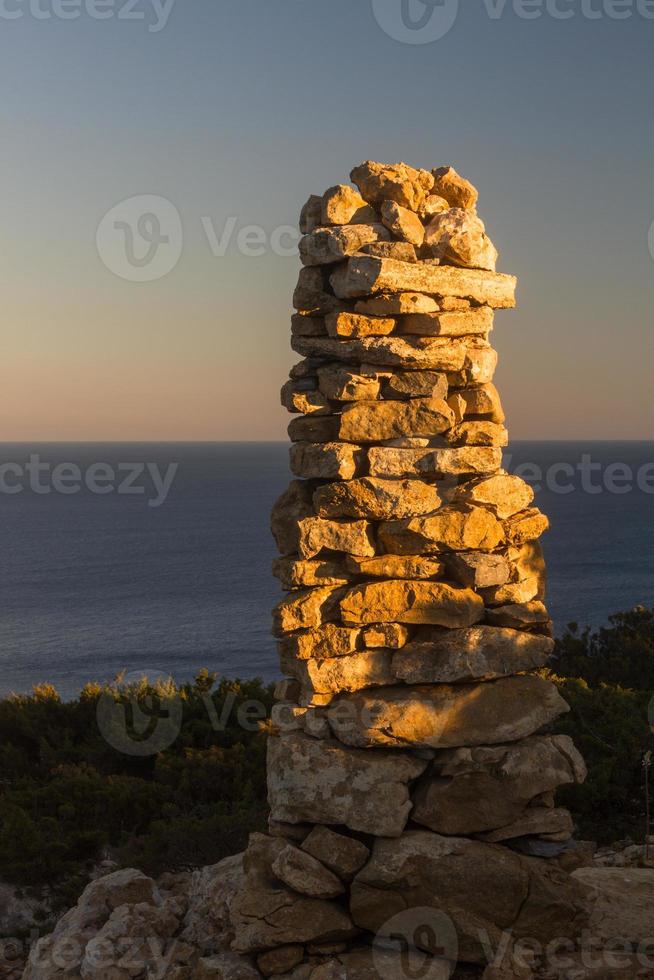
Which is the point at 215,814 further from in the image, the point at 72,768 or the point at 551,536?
the point at 551,536

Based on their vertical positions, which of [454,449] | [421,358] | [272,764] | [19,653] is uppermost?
[421,358]

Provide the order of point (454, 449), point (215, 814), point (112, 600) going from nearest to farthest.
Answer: point (454, 449), point (215, 814), point (112, 600)

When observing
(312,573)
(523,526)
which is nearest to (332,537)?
(312,573)

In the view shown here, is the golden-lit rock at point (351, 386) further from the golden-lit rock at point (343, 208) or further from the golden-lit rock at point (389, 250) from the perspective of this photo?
the golden-lit rock at point (343, 208)

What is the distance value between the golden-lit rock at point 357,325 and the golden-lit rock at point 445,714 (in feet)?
9.36

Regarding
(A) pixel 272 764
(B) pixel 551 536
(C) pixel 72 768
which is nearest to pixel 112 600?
(B) pixel 551 536

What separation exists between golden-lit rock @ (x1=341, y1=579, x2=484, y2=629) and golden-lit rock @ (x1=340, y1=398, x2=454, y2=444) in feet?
3.94

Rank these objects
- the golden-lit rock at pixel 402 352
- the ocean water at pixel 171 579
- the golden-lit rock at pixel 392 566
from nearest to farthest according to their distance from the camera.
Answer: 1. the golden-lit rock at pixel 392 566
2. the golden-lit rock at pixel 402 352
3. the ocean water at pixel 171 579

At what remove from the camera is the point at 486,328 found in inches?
350

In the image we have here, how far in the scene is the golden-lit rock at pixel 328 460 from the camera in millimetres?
8484

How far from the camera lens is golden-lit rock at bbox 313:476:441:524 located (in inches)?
332

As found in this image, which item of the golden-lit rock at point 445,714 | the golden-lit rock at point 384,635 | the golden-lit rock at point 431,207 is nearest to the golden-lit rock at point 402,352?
the golden-lit rock at point 431,207

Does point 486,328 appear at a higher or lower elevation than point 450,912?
higher

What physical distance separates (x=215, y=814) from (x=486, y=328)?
775 centimetres
